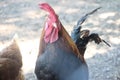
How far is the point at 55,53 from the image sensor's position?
3672 mm

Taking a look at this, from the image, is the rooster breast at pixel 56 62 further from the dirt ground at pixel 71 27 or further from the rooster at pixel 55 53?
the dirt ground at pixel 71 27

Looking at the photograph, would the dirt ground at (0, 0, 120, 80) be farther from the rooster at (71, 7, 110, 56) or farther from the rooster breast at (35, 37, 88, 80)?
the rooster breast at (35, 37, 88, 80)

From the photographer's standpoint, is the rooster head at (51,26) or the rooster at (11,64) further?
the rooster at (11,64)

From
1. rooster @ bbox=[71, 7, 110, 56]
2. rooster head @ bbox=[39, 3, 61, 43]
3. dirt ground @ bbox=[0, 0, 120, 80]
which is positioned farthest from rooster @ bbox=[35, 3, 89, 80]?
dirt ground @ bbox=[0, 0, 120, 80]

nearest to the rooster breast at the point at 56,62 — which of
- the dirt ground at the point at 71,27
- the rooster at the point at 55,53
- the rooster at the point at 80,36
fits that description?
the rooster at the point at 55,53

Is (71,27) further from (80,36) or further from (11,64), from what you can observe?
(11,64)

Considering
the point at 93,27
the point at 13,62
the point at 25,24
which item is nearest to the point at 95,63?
the point at 93,27

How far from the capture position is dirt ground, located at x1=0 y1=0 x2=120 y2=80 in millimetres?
5262

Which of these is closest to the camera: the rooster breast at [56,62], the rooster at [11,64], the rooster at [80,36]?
the rooster breast at [56,62]

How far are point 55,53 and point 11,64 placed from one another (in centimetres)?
82

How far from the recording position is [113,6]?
7.45 meters

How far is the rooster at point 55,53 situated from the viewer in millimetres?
3604

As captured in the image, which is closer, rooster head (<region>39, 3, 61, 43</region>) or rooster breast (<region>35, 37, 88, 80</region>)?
rooster head (<region>39, 3, 61, 43</region>)

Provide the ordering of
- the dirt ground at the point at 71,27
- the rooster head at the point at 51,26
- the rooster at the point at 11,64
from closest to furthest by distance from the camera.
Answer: the rooster head at the point at 51,26 < the rooster at the point at 11,64 < the dirt ground at the point at 71,27
